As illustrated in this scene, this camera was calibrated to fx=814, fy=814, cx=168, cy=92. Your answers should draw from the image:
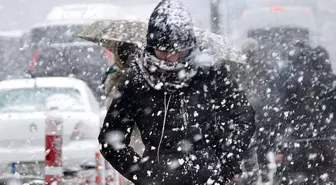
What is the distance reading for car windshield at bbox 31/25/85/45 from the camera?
1497cm

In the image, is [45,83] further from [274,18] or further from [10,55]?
[10,55]

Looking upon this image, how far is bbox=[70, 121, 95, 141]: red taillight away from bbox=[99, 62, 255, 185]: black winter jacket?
4311 millimetres

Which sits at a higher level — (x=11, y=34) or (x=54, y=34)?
(x=54, y=34)

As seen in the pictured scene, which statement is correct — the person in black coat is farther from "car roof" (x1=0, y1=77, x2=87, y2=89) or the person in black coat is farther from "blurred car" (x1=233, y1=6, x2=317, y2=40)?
"blurred car" (x1=233, y1=6, x2=317, y2=40)

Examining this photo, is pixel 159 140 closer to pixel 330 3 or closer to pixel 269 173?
pixel 269 173

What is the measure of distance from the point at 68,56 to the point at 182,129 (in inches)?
432

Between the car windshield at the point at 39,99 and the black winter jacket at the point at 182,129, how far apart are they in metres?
A: 4.68

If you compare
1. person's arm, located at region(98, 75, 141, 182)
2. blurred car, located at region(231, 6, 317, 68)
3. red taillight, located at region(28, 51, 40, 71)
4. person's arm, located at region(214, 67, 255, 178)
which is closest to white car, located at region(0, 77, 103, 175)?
blurred car, located at region(231, 6, 317, 68)

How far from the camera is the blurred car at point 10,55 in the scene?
773 inches

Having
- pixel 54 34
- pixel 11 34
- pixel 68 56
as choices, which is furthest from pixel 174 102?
pixel 11 34

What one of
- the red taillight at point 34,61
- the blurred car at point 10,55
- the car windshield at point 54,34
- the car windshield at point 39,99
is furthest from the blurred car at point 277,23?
the blurred car at point 10,55

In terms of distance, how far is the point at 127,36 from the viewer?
559cm

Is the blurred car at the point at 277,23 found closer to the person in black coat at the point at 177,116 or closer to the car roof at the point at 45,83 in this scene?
the car roof at the point at 45,83

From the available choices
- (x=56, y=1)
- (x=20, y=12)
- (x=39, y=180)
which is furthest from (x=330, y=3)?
(x=39, y=180)
